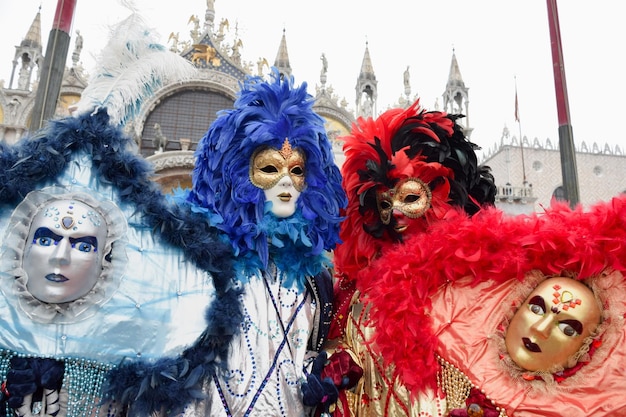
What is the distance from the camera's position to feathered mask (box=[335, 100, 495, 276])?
225 centimetres

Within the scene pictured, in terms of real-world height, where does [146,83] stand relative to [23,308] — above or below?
above

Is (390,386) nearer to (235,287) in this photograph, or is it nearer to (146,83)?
(235,287)

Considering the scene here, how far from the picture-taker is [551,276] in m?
1.77

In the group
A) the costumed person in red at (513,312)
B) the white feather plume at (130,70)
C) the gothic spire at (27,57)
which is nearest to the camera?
the costumed person in red at (513,312)

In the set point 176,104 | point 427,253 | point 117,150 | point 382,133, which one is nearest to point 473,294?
point 427,253

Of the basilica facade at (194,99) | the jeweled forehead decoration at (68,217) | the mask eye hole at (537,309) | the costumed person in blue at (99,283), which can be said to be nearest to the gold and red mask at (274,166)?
the costumed person in blue at (99,283)

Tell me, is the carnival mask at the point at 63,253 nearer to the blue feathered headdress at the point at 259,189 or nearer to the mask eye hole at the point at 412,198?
the blue feathered headdress at the point at 259,189

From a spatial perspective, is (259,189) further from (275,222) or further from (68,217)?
(68,217)

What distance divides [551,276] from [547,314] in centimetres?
17

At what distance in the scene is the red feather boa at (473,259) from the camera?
168cm

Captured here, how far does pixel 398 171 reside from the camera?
2.22m

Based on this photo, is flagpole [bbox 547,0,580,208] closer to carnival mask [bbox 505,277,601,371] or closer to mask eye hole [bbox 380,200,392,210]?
mask eye hole [bbox 380,200,392,210]

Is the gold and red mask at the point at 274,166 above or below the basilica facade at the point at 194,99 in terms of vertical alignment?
below

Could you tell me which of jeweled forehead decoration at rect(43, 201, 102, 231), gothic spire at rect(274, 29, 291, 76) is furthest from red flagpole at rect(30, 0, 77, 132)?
gothic spire at rect(274, 29, 291, 76)
